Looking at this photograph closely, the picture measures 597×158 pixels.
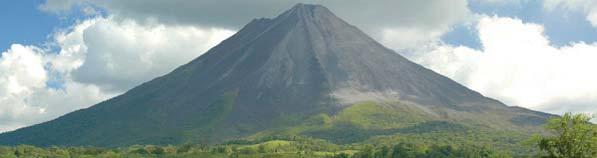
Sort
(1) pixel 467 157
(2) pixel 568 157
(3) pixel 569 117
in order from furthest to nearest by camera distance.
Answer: (1) pixel 467 157 < (3) pixel 569 117 < (2) pixel 568 157

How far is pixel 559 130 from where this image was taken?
46031 mm

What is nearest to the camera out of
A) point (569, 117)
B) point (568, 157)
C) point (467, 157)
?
point (568, 157)

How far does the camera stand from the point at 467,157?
643 feet

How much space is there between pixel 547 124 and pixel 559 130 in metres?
2.24

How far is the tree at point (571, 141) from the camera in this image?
44.1 metres

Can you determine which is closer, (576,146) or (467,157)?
(576,146)

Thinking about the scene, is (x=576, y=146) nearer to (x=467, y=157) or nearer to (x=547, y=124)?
(x=547, y=124)

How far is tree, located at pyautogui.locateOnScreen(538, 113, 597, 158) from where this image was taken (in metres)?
44.1

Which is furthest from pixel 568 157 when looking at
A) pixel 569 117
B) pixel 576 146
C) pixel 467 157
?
pixel 467 157

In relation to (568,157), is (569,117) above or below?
above

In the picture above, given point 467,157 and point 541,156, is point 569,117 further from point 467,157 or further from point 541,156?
point 467,157

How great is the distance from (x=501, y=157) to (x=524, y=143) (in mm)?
1991

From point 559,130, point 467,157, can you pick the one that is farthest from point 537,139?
point 467,157

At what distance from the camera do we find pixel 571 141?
4431 cm
